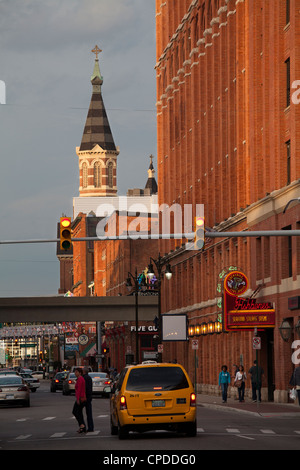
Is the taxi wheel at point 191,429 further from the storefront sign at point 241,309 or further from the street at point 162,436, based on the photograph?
the storefront sign at point 241,309

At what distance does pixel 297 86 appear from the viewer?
46375 millimetres

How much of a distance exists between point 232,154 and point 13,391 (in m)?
18.9

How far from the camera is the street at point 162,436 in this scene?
22156mm

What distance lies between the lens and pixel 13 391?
4912 cm

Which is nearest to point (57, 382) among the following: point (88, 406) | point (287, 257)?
point (287, 257)

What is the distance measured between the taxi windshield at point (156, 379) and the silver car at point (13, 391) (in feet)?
79.3

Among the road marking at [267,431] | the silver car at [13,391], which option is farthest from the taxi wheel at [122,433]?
the silver car at [13,391]

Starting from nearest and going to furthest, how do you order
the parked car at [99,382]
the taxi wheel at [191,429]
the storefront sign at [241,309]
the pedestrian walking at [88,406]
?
the taxi wheel at [191,429] < the pedestrian walking at [88,406] < the storefront sign at [241,309] < the parked car at [99,382]

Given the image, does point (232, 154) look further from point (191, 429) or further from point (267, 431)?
point (191, 429)

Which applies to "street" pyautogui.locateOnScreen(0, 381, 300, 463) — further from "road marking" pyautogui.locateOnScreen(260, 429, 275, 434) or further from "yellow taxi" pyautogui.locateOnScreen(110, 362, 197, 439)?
"yellow taxi" pyautogui.locateOnScreen(110, 362, 197, 439)

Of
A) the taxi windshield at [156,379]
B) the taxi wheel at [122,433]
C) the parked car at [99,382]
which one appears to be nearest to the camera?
the taxi wheel at [122,433]

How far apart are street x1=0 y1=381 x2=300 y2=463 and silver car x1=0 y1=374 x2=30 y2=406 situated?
10490 mm

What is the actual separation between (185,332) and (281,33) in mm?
23536
